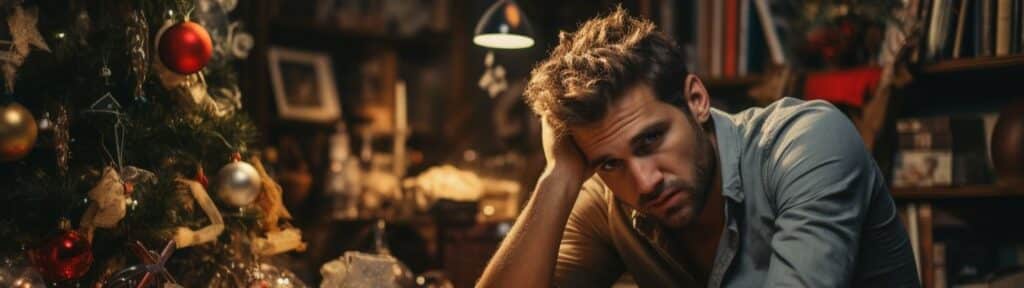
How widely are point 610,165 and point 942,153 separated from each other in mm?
1371

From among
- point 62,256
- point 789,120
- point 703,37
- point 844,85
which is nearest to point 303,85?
point 703,37

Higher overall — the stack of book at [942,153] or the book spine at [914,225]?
the stack of book at [942,153]

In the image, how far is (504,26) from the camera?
2748 mm

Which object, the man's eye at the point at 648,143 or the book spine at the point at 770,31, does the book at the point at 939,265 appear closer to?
the book spine at the point at 770,31

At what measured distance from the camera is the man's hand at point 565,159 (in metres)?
1.90

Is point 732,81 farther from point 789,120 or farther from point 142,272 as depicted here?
point 142,272

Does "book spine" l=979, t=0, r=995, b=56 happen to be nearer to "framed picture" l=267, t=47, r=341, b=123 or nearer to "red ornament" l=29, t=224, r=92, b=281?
"red ornament" l=29, t=224, r=92, b=281

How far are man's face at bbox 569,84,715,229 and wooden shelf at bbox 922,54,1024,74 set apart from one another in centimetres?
115

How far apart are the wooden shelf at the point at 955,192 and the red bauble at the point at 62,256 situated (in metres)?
1.90

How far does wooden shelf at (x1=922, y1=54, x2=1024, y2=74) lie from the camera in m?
2.56

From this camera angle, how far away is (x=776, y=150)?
1701 millimetres

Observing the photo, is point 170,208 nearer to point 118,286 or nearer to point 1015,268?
point 118,286

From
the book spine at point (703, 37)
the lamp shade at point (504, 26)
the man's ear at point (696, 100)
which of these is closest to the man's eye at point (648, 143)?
the man's ear at point (696, 100)

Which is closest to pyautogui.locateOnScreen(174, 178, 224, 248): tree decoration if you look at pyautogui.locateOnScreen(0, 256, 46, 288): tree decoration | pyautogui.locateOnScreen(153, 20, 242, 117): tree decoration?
pyautogui.locateOnScreen(153, 20, 242, 117): tree decoration
